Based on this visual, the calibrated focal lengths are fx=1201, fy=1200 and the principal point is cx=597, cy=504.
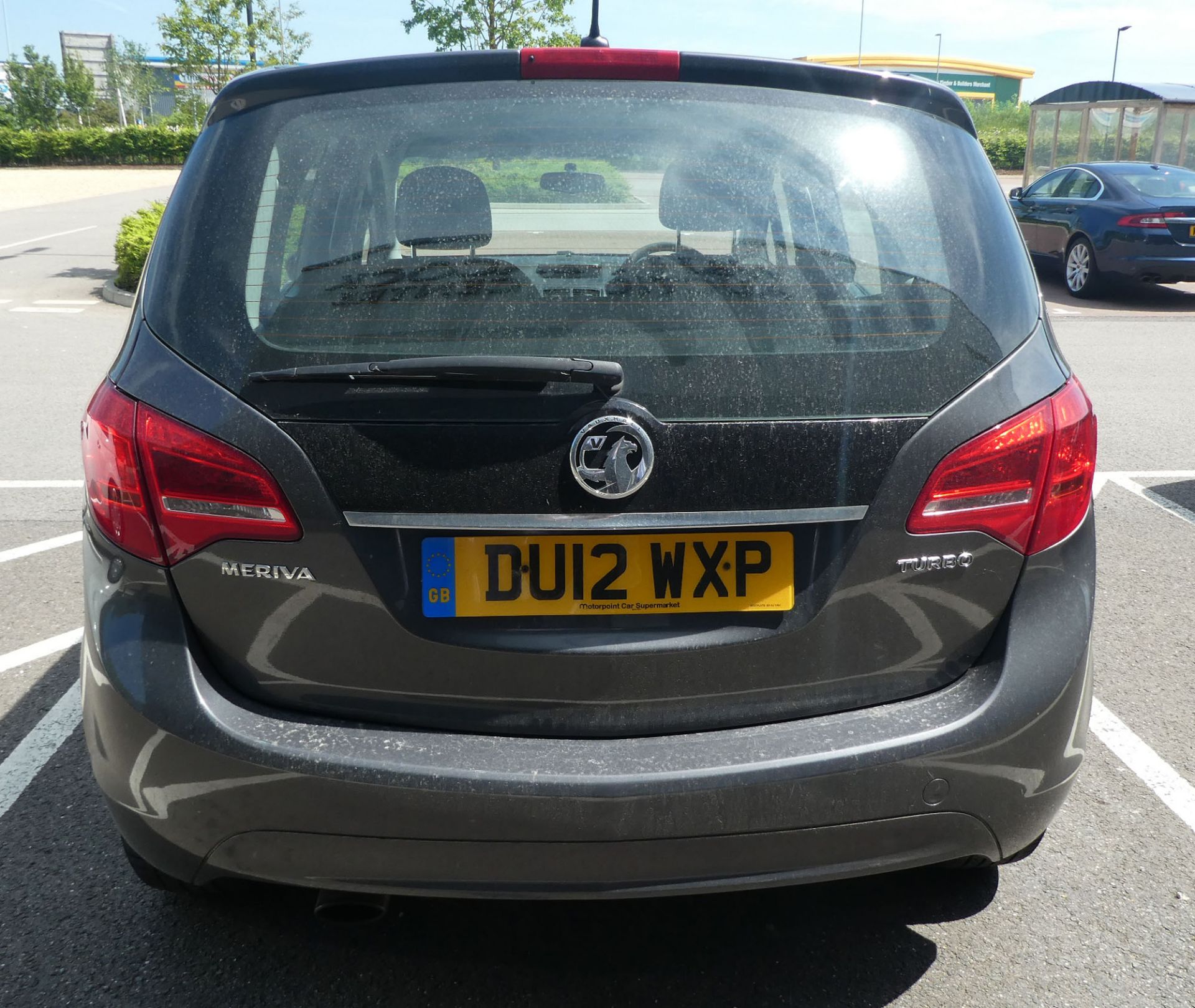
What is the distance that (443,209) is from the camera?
85.7 inches

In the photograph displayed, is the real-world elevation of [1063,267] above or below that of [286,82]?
below

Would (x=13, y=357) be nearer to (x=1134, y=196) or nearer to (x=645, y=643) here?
(x=645, y=643)

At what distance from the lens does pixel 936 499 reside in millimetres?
2016

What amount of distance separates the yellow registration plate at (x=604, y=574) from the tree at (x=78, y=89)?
79.3 m

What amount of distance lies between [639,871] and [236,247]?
125 centimetres

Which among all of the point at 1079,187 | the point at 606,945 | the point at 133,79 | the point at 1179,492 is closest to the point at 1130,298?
the point at 1079,187

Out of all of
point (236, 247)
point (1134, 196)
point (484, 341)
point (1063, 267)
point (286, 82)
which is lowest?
point (1063, 267)

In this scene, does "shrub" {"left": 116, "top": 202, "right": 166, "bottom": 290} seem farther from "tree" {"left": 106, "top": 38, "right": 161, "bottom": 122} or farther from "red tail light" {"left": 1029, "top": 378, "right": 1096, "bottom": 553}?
"tree" {"left": 106, "top": 38, "right": 161, "bottom": 122}

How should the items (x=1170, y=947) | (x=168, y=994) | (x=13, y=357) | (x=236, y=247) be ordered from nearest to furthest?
(x=236, y=247) < (x=168, y=994) < (x=1170, y=947) < (x=13, y=357)

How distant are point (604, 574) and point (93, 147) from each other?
199ft

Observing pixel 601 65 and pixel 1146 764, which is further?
pixel 1146 764

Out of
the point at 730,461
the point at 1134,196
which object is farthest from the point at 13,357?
the point at 1134,196

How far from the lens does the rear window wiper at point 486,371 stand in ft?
6.28

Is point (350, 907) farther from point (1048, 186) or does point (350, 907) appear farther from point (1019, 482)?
point (1048, 186)
